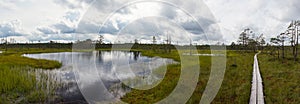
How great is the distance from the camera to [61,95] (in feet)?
49.6

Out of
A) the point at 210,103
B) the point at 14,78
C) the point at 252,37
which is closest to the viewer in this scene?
the point at 210,103

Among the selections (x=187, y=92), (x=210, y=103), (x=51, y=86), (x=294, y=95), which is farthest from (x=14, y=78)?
(x=294, y=95)

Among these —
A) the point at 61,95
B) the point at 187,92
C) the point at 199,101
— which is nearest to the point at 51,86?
the point at 61,95

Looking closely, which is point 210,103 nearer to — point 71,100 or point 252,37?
point 71,100

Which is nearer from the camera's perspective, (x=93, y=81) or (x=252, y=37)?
(x=93, y=81)

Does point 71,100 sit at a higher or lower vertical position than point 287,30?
lower

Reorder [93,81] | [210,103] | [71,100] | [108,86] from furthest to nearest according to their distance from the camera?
[93,81] → [108,86] → [71,100] → [210,103]

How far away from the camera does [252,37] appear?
2753 inches

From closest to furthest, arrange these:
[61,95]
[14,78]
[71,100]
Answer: [71,100] → [61,95] → [14,78]

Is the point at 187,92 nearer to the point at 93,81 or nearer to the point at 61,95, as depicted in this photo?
the point at 61,95

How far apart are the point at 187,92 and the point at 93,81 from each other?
32.1 feet

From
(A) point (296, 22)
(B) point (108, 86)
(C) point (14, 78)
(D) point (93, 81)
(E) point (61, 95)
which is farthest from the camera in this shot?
(A) point (296, 22)

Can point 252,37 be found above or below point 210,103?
above

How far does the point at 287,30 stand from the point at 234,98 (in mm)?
24328
